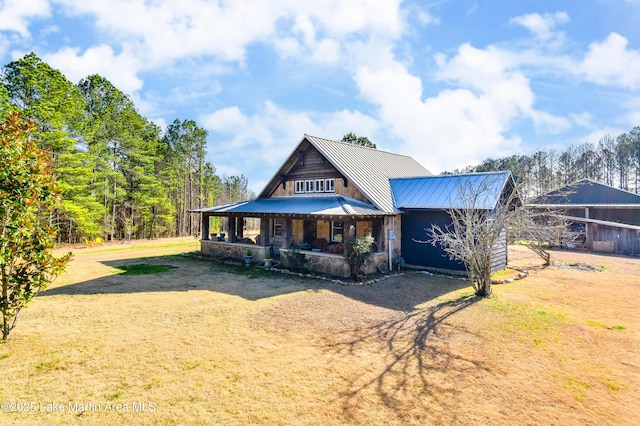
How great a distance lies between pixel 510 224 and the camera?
1066cm

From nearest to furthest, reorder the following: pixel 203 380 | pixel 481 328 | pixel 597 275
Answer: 1. pixel 203 380
2. pixel 481 328
3. pixel 597 275

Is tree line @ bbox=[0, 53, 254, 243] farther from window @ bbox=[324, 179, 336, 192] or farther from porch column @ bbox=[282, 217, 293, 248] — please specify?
window @ bbox=[324, 179, 336, 192]

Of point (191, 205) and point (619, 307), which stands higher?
point (191, 205)

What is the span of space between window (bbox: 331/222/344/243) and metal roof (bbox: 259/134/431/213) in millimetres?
2821

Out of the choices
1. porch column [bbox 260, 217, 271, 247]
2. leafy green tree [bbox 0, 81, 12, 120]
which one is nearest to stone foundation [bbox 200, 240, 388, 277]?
porch column [bbox 260, 217, 271, 247]

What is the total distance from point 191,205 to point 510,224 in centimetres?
3792

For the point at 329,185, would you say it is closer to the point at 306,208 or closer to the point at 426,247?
the point at 306,208

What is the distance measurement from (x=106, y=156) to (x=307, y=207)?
2560 centimetres

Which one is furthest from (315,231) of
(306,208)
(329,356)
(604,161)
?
(604,161)

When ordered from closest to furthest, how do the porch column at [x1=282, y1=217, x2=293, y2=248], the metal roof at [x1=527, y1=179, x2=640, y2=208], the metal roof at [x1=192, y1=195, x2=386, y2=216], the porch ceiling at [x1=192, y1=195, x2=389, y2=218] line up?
the porch ceiling at [x1=192, y1=195, x2=389, y2=218] → the metal roof at [x1=192, y1=195, x2=386, y2=216] → the porch column at [x1=282, y1=217, x2=293, y2=248] → the metal roof at [x1=527, y1=179, x2=640, y2=208]

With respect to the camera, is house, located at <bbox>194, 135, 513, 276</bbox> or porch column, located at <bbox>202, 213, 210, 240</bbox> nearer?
house, located at <bbox>194, 135, 513, 276</bbox>

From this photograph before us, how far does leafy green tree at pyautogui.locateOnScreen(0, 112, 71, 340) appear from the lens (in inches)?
263

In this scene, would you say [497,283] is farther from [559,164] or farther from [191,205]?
[559,164]

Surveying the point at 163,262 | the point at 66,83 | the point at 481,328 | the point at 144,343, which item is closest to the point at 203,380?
the point at 144,343
